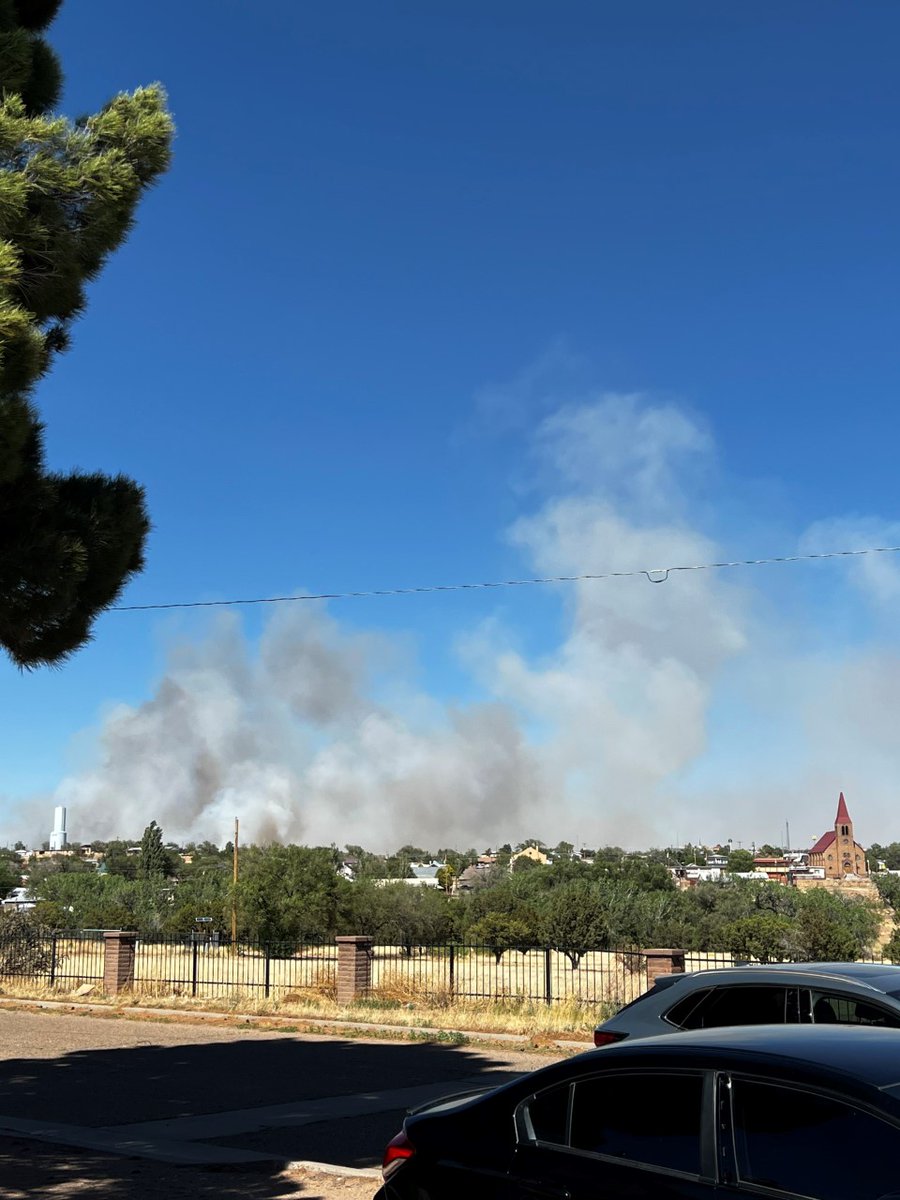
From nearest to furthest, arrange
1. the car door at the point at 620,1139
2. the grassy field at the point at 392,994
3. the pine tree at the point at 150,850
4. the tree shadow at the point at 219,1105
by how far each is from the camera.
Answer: the car door at the point at 620,1139, the tree shadow at the point at 219,1105, the grassy field at the point at 392,994, the pine tree at the point at 150,850

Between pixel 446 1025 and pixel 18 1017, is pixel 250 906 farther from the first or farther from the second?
pixel 446 1025

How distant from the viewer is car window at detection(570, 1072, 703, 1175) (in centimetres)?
420

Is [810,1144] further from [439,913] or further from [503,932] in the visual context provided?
[439,913]

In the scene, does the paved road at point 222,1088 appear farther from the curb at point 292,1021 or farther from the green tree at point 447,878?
the green tree at point 447,878

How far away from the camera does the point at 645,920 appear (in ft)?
149

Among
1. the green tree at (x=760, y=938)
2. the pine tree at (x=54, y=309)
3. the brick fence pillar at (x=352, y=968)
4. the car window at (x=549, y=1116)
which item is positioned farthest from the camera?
the green tree at (x=760, y=938)

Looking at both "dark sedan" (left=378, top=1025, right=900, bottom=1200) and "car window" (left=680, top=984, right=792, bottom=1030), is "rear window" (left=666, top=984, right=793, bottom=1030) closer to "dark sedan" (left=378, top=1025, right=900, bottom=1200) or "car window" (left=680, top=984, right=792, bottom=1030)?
"car window" (left=680, top=984, right=792, bottom=1030)

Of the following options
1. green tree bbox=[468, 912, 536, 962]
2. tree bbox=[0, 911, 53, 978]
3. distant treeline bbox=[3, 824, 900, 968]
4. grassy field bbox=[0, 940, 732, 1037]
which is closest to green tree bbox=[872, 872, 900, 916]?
distant treeline bbox=[3, 824, 900, 968]

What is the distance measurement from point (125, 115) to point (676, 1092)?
422 inches

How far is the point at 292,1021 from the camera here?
22141mm

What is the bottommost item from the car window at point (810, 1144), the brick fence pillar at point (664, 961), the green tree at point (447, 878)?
the green tree at point (447, 878)

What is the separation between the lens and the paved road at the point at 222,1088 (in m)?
10.9

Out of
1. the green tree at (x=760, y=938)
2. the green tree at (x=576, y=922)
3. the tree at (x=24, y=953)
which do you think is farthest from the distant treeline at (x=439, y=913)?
the tree at (x=24, y=953)

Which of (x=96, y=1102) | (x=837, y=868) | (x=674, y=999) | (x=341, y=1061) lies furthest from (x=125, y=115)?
(x=837, y=868)
